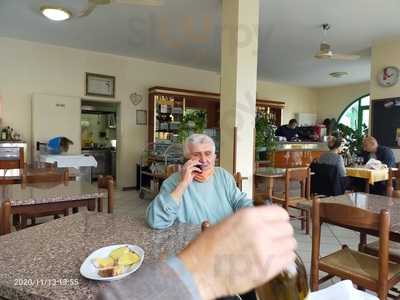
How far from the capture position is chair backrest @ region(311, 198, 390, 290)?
1604mm

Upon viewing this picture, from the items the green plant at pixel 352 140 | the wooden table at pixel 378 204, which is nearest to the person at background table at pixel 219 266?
the wooden table at pixel 378 204

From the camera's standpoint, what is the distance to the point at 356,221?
170cm

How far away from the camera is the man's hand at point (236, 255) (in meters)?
0.33

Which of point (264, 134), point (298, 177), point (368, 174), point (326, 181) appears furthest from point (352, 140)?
point (298, 177)

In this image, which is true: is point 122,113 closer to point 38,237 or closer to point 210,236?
point 38,237

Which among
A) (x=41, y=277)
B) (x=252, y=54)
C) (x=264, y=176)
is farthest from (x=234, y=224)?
(x=264, y=176)

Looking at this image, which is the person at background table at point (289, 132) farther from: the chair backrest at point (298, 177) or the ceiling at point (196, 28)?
the chair backrest at point (298, 177)

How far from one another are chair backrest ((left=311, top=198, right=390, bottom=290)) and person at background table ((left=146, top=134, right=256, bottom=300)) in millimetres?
469

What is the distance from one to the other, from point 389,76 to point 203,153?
4869 mm

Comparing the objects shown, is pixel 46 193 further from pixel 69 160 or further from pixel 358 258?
pixel 69 160

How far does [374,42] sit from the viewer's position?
18.1 feet

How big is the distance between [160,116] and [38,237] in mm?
6113

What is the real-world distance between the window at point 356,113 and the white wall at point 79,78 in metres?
4.40

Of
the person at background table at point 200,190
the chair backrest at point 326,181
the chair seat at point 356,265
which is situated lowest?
the chair seat at point 356,265
